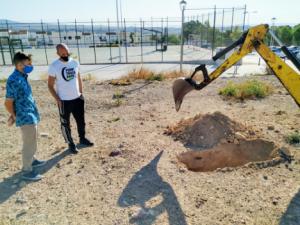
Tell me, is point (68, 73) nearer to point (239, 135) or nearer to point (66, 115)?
point (66, 115)

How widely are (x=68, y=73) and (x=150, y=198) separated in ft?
7.65

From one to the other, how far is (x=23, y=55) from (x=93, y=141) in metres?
2.25

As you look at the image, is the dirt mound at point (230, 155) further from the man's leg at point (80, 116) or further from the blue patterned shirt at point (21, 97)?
the blue patterned shirt at point (21, 97)

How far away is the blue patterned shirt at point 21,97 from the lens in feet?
11.4

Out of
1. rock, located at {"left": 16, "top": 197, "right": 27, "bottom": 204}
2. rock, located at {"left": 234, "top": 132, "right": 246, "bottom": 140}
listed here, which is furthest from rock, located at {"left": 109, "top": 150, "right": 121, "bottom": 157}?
rock, located at {"left": 234, "top": 132, "right": 246, "bottom": 140}

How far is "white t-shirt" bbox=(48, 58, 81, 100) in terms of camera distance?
414cm

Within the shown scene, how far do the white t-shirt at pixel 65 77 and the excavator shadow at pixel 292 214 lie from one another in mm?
3439

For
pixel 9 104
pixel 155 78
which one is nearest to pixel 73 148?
pixel 9 104

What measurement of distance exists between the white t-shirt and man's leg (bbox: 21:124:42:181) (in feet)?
2.61

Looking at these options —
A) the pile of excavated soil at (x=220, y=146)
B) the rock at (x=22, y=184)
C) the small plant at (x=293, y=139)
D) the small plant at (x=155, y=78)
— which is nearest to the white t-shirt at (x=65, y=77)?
the rock at (x=22, y=184)

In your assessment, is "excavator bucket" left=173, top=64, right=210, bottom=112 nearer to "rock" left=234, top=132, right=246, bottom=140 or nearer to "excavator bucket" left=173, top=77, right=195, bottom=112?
"excavator bucket" left=173, top=77, right=195, bottom=112

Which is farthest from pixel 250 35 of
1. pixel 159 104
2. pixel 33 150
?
pixel 159 104

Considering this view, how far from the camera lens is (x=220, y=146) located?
15.9 feet

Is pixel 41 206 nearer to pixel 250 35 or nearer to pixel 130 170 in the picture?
pixel 130 170
